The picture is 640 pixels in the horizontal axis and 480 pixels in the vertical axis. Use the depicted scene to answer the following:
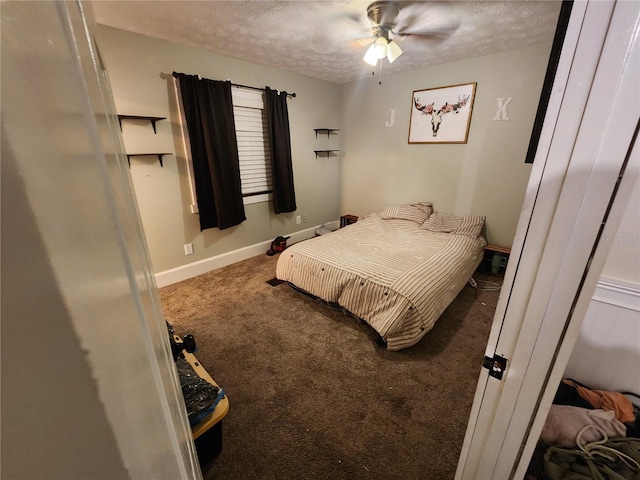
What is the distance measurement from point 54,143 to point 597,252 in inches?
30.0

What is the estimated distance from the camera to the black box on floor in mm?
1221

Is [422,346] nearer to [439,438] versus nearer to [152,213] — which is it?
[439,438]

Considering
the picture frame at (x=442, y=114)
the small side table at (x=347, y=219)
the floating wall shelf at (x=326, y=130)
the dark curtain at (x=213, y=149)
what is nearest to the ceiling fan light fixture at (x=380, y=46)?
the picture frame at (x=442, y=114)

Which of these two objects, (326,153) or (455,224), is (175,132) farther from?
(455,224)

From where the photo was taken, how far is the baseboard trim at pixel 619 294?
0.96m

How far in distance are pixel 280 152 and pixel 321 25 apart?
1571mm

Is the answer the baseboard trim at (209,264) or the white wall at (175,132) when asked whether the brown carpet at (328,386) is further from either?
the white wall at (175,132)

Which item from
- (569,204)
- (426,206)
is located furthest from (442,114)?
(569,204)

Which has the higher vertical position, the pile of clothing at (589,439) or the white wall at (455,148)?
the white wall at (455,148)

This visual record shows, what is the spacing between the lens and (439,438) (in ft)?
4.53

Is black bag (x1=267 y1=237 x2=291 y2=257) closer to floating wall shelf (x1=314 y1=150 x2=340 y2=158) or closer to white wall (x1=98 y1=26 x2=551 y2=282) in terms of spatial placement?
white wall (x1=98 y1=26 x2=551 y2=282)

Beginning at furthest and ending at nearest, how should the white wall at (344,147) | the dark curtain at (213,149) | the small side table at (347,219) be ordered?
the small side table at (347,219) < the dark curtain at (213,149) < the white wall at (344,147)

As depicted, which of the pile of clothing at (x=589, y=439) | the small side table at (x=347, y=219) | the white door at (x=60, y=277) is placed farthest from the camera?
the small side table at (x=347, y=219)

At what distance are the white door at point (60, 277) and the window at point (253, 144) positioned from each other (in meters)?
3.05
